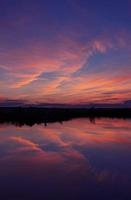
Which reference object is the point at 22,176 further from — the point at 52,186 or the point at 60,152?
the point at 60,152

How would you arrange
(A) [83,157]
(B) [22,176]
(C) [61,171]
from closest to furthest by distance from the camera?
(B) [22,176]
(C) [61,171]
(A) [83,157]

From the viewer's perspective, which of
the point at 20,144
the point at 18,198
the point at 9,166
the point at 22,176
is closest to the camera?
the point at 18,198

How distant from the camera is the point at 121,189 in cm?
1161

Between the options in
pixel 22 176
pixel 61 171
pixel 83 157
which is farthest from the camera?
pixel 83 157

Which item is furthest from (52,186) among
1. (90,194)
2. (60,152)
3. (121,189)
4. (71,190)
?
(60,152)

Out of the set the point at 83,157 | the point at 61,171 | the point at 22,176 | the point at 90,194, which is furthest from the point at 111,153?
the point at 90,194

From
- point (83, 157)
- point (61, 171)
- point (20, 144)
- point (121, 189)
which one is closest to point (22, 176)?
point (61, 171)

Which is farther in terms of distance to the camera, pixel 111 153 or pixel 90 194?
pixel 111 153

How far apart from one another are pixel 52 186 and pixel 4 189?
1684 mm

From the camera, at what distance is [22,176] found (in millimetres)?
13719

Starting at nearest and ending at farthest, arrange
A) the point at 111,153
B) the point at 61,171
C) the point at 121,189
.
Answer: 1. the point at 121,189
2. the point at 61,171
3. the point at 111,153

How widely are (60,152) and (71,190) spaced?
8.99m

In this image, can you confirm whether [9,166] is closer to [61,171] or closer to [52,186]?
[61,171]

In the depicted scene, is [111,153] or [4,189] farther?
[111,153]
